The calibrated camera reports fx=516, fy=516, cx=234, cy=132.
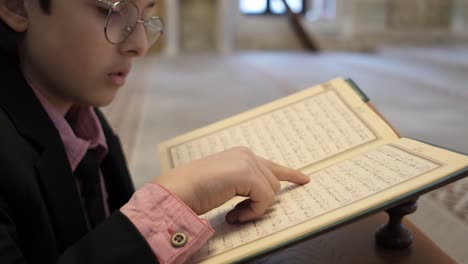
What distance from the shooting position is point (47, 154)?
0.57 metres

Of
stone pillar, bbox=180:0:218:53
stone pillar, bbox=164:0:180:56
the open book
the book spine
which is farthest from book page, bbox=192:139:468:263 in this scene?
stone pillar, bbox=180:0:218:53

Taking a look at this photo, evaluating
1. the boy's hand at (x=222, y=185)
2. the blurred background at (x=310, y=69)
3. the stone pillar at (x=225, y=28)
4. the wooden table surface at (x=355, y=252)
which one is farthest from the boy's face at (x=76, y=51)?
the stone pillar at (x=225, y=28)

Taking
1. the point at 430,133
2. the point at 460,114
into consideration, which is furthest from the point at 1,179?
the point at 460,114

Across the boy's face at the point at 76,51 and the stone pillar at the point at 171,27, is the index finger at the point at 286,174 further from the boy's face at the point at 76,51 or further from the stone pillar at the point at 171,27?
the stone pillar at the point at 171,27

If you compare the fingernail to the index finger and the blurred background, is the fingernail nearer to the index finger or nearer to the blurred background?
the index finger

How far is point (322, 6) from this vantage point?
708 centimetres

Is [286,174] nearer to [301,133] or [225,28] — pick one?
[301,133]

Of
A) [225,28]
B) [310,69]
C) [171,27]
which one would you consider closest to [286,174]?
[310,69]

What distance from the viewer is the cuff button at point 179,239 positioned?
0.48 metres

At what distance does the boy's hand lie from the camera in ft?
1.71

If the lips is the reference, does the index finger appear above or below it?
below

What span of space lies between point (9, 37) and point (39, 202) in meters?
0.21

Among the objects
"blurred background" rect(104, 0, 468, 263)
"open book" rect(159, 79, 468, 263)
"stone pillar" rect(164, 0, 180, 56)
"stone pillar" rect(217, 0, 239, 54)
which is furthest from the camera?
"stone pillar" rect(217, 0, 239, 54)

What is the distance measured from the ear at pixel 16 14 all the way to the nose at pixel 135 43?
117mm
